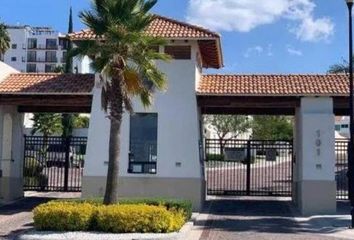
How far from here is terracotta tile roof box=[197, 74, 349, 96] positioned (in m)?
21.3

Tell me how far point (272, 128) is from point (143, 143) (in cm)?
4411

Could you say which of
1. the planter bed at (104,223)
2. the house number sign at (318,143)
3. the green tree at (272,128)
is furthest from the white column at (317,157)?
the green tree at (272,128)

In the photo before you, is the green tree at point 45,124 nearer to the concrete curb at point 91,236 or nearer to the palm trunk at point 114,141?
the palm trunk at point 114,141

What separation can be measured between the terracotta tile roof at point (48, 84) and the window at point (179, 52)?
324 centimetres

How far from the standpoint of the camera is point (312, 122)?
21250mm

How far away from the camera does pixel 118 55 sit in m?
16.1

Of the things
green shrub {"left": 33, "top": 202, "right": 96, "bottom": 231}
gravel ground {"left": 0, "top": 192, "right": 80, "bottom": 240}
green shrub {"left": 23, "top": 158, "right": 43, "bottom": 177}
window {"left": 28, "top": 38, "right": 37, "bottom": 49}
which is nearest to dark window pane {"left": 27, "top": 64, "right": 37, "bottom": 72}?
window {"left": 28, "top": 38, "right": 37, "bottom": 49}

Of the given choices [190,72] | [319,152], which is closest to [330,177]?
[319,152]

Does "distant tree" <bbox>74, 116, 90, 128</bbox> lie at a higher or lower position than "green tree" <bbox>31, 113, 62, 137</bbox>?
higher

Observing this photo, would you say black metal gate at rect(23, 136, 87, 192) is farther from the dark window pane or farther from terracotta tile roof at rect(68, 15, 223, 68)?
the dark window pane

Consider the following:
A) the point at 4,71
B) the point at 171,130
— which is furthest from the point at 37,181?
the point at 171,130

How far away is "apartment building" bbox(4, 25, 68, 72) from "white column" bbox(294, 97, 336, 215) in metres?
94.1

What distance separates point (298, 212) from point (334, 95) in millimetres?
4502

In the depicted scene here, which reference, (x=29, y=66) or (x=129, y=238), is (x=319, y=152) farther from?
(x=29, y=66)
